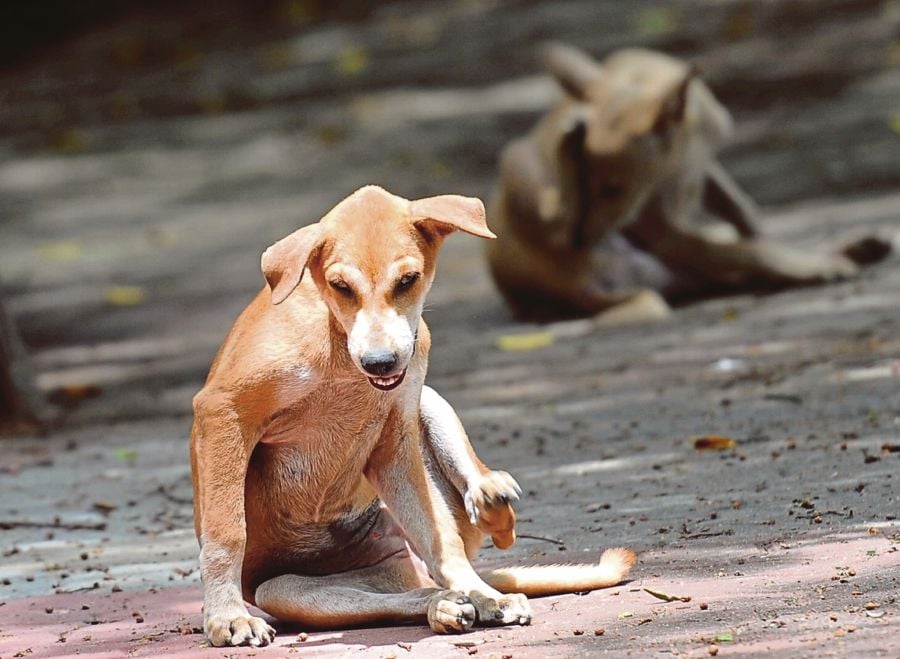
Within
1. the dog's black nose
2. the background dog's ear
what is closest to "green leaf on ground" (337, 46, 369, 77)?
the background dog's ear

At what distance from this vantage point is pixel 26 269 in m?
13.6

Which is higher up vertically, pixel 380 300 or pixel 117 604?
pixel 380 300

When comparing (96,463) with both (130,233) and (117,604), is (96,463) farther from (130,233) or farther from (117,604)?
(130,233)

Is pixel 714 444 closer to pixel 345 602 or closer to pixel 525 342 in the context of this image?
pixel 345 602

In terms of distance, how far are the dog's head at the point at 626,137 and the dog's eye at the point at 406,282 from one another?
5.95 metres

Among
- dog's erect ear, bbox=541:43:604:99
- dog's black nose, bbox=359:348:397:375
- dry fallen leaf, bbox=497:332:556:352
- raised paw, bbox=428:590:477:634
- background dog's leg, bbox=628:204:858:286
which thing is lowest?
dry fallen leaf, bbox=497:332:556:352

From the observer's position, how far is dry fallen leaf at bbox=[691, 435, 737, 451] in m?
6.70

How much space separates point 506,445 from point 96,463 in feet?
6.69

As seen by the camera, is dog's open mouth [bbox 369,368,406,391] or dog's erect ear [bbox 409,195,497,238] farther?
dog's erect ear [bbox 409,195,497,238]

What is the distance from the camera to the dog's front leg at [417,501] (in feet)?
15.3

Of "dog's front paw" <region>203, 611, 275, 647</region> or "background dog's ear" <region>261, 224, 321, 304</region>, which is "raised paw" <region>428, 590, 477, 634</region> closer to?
"dog's front paw" <region>203, 611, 275, 647</region>

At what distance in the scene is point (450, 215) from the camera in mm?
4457

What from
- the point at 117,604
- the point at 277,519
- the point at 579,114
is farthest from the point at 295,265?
the point at 579,114

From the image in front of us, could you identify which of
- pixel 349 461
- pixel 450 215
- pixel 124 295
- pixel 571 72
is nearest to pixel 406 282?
pixel 450 215
